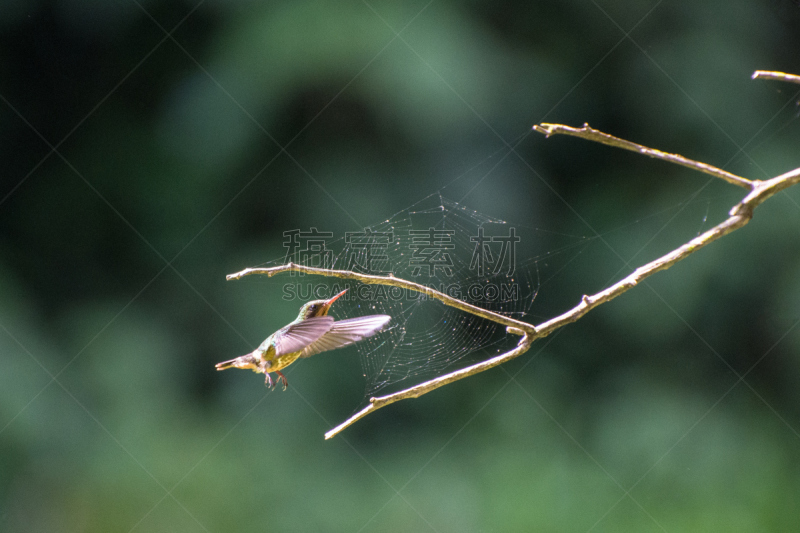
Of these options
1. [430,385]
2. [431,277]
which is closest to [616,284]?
[430,385]

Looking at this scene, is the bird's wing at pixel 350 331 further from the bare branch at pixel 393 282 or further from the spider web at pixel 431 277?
the spider web at pixel 431 277

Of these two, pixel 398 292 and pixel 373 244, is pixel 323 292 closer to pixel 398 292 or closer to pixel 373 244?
pixel 373 244

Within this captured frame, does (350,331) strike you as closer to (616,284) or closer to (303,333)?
(303,333)

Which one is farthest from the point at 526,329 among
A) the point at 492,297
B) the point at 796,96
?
the point at 796,96

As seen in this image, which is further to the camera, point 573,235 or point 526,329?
point 573,235

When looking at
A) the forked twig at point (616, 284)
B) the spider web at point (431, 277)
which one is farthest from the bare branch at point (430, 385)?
the spider web at point (431, 277)

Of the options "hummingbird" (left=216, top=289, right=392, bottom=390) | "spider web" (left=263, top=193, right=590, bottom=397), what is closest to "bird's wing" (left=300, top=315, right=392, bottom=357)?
"hummingbird" (left=216, top=289, right=392, bottom=390)

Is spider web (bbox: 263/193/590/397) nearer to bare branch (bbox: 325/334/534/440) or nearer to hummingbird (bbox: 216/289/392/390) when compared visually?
hummingbird (bbox: 216/289/392/390)
